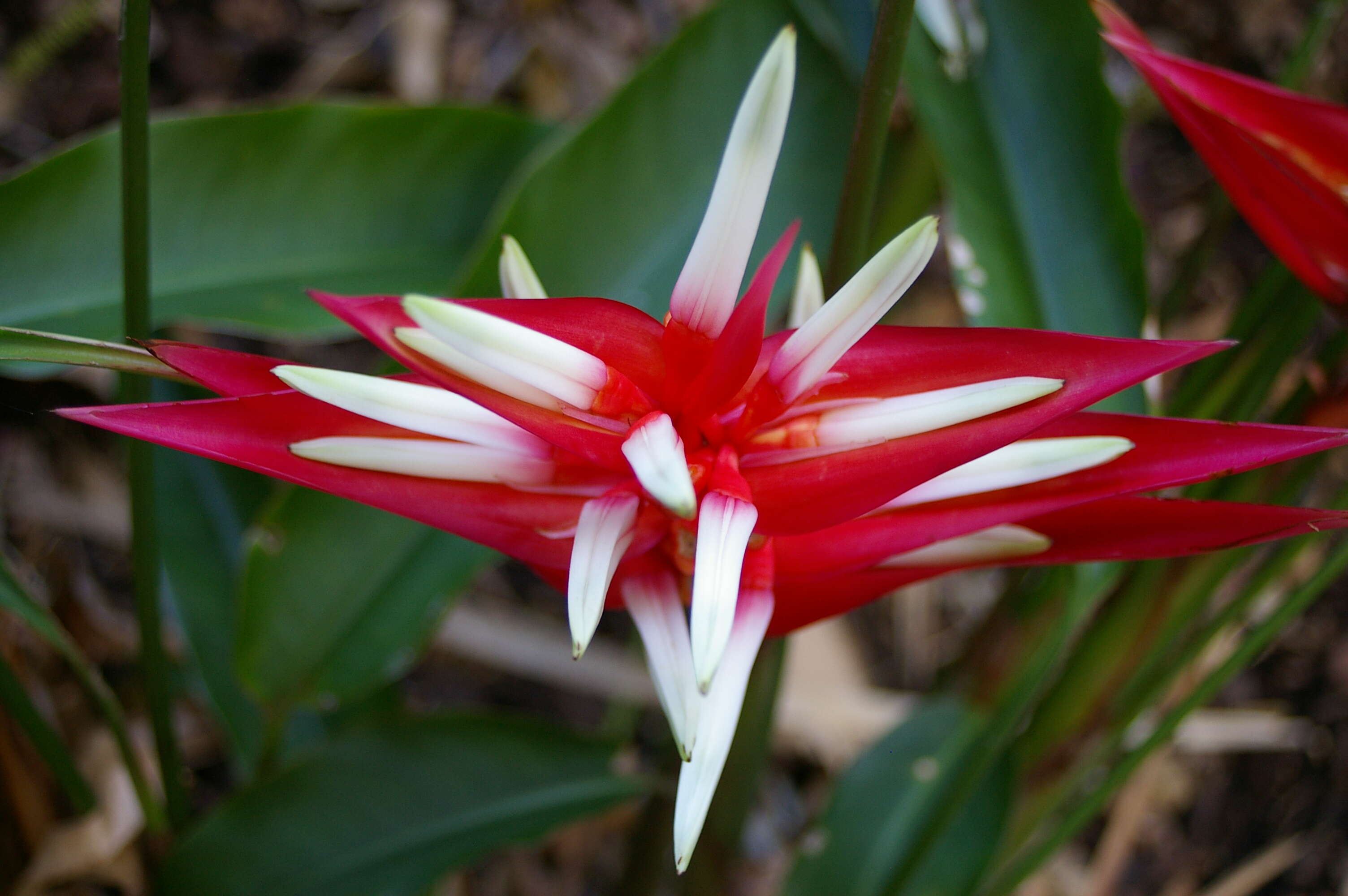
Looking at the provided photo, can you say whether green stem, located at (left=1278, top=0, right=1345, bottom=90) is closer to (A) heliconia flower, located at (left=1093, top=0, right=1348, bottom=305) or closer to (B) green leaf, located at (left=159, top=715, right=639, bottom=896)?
(A) heliconia flower, located at (left=1093, top=0, right=1348, bottom=305)

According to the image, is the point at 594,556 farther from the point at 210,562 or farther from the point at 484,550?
the point at 210,562

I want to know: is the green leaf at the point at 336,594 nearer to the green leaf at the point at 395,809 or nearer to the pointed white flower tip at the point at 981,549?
the green leaf at the point at 395,809

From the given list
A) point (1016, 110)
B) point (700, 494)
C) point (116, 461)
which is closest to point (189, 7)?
point (116, 461)

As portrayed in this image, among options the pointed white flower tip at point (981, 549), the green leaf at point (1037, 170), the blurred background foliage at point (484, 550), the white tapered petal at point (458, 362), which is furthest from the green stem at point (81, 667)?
the green leaf at point (1037, 170)

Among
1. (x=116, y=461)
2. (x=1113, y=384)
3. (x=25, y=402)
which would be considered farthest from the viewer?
(x=116, y=461)

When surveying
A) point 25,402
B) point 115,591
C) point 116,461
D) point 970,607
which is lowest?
point 970,607

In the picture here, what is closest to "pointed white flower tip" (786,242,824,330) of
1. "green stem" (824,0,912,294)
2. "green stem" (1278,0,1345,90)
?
"green stem" (824,0,912,294)

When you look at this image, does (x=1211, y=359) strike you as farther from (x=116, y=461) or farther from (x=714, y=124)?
(x=116, y=461)
